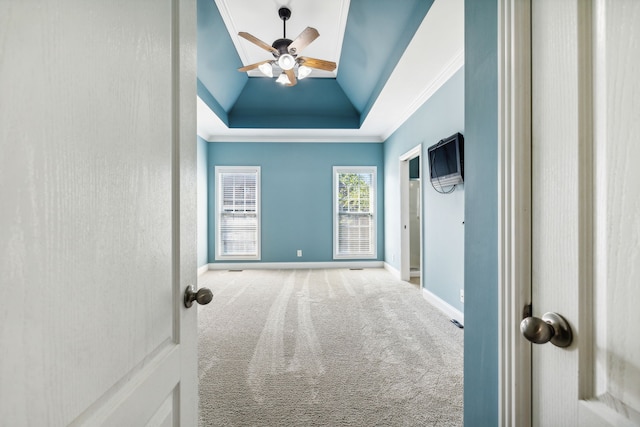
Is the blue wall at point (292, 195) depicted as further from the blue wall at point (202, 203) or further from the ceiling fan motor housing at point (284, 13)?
the ceiling fan motor housing at point (284, 13)

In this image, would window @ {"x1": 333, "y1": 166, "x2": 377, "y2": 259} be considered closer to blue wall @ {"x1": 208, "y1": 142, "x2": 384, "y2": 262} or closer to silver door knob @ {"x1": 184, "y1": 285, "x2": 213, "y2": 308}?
blue wall @ {"x1": 208, "y1": 142, "x2": 384, "y2": 262}

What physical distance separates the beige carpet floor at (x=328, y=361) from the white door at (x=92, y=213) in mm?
1150

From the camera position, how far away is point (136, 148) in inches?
23.1

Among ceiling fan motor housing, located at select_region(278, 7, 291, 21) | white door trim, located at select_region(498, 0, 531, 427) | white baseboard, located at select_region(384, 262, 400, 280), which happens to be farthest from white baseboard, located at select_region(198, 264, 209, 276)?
white door trim, located at select_region(498, 0, 531, 427)

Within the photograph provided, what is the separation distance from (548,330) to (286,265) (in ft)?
17.2

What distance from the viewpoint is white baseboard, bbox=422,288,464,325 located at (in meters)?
2.96

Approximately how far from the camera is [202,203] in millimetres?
5402

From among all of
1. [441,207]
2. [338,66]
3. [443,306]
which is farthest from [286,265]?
[338,66]

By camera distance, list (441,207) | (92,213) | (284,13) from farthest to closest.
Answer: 1. (441,207)
2. (284,13)
3. (92,213)

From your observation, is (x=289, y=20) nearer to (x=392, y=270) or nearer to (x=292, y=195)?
(x=292, y=195)

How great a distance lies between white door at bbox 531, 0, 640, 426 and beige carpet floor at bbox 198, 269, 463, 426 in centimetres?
126

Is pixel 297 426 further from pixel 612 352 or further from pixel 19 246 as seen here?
pixel 19 246

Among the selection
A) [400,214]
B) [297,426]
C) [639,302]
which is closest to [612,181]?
[639,302]

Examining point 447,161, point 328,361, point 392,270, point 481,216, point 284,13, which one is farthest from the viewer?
point 392,270
